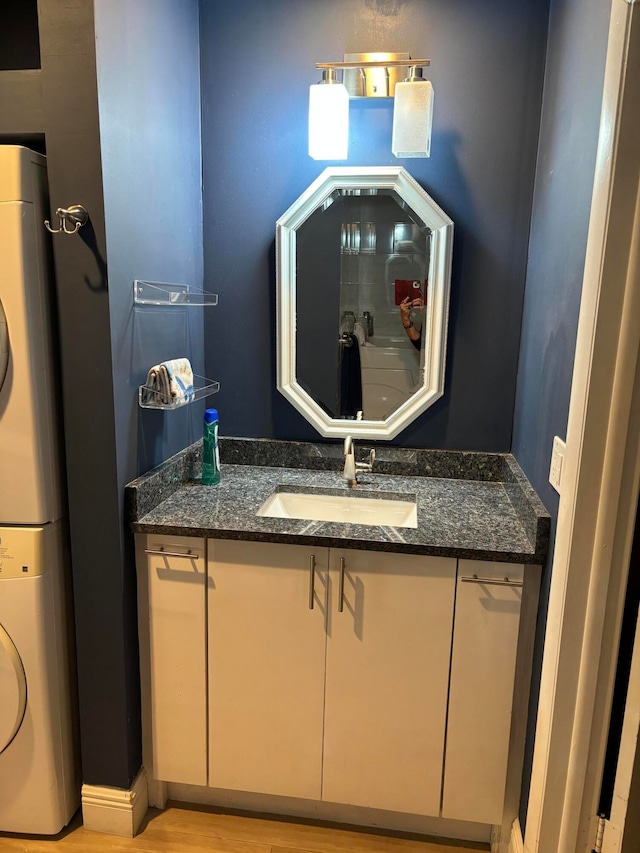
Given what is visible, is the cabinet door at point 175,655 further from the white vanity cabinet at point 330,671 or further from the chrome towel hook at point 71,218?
the chrome towel hook at point 71,218

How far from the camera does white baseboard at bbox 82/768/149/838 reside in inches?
68.0

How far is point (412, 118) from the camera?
179cm

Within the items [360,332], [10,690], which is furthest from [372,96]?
[10,690]

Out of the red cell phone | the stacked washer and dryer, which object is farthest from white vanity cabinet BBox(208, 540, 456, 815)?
the red cell phone

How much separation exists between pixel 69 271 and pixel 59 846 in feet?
5.25

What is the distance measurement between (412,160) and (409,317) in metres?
0.51

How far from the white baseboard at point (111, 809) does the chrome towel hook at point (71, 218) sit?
155 centimetres

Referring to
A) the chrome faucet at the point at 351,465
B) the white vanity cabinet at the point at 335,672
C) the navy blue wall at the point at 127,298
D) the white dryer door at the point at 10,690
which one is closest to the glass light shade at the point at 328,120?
the navy blue wall at the point at 127,298

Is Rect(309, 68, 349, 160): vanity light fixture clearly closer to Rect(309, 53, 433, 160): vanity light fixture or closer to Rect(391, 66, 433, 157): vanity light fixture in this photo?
Rect(309, 53, 433, 160): vanity light fixture

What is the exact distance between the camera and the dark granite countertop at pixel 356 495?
1.55m

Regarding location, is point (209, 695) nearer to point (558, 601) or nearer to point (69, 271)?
point (558, 601)

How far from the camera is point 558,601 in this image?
4.31 feet

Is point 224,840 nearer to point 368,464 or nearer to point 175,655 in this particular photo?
point 175,655

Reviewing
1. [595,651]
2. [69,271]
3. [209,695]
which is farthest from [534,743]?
[69,271]
